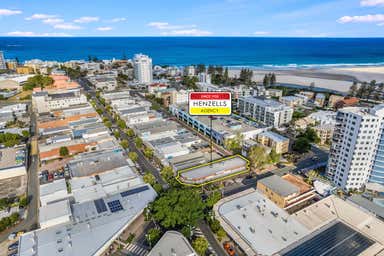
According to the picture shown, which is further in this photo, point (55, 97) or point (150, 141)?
point (55, 97)

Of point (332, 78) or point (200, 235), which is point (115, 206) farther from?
point (332, 78)

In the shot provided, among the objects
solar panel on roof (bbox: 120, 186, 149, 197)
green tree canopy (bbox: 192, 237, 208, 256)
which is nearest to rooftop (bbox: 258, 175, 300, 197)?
green tree canopy (bbox: 192, 237, 208, 256)

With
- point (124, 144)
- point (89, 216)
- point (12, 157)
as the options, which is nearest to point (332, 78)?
point (124, 144)

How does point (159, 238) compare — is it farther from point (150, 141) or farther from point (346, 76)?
point (346, 76)

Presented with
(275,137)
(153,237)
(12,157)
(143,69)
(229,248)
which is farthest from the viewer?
(143,69)

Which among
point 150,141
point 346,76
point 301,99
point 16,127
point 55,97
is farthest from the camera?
point 346,76

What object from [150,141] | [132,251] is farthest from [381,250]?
[150,141]
